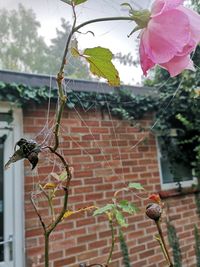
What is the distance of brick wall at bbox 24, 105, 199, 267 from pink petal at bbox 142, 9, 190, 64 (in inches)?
56.5

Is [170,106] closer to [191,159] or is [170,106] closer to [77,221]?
[191,159]

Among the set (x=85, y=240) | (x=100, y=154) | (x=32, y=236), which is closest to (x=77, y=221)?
(x=85, y=240)

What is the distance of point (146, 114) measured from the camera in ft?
8.09

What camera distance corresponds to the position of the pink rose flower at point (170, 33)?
0.95 feet

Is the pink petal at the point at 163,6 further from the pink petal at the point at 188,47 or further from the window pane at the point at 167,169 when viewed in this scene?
the window pane at the point at 167,169

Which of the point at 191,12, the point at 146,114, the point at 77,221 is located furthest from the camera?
the point at 146,114

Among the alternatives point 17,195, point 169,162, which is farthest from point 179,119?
point 17,195

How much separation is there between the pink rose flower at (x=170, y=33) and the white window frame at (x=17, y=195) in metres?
1.57

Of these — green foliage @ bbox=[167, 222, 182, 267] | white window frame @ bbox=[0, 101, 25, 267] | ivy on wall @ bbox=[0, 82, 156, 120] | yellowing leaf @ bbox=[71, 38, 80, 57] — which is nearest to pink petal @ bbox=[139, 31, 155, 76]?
yellowing leaf @ bbox=[71, 38, 80, 57]

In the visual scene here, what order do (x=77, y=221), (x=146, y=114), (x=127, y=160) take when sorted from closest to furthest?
(x=77, y=221)
(x=127, y=160)
(x=146, y=114)

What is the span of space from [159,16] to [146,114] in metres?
2.20

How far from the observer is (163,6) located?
Result: 11.7 inches

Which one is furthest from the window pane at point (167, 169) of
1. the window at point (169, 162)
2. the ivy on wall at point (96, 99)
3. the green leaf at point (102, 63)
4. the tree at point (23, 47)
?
the green leaf at point (102, 63)

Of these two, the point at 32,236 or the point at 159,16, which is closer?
the point at 159,16
